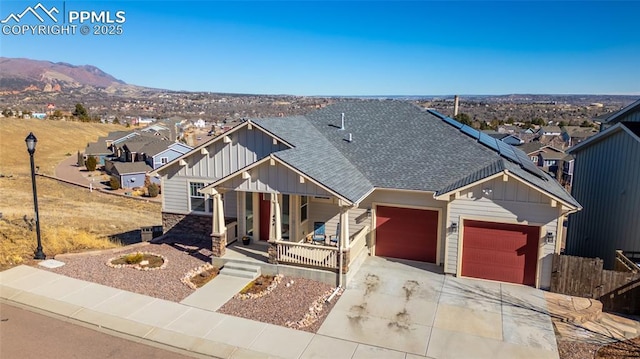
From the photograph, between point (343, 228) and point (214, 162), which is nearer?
point (343, 228)

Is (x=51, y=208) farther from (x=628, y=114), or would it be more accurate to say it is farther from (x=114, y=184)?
(x=628, y=114)

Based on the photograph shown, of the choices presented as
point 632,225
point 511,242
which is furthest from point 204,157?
point 632,225

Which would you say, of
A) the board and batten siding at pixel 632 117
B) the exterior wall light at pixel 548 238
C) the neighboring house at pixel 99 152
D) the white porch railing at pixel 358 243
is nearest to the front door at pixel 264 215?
the white porch railing at pixel 358 243

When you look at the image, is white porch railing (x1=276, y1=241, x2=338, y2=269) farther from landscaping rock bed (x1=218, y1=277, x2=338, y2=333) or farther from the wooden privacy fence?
the wooden privacy fence

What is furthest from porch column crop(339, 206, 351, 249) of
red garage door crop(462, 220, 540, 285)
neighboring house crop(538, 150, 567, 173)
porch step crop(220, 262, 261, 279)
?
neighboring house crop(538, 150, 567, 173)

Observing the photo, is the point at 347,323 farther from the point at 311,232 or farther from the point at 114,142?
the point at 114,142

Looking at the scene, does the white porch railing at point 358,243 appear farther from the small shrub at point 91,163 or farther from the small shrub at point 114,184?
the small shrub at point 91,163

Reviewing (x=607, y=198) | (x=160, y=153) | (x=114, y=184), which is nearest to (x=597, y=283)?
(x=607, y=198)
